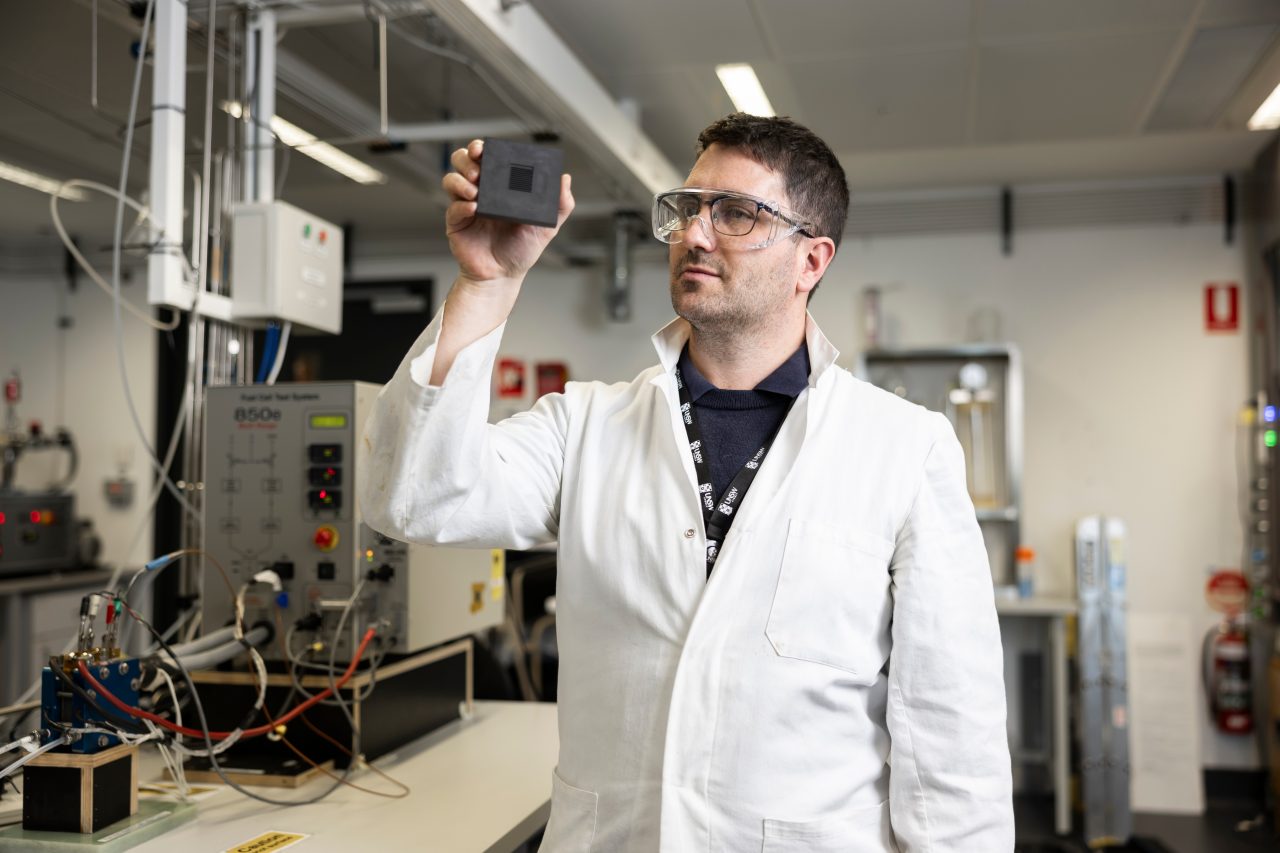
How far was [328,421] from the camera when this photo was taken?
6.78 ft

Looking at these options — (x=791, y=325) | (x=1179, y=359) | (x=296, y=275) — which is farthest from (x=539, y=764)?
(x=1179, y=359)

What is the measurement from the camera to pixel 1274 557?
14.0 ft

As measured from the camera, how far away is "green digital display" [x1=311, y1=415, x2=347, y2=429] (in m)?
2.06

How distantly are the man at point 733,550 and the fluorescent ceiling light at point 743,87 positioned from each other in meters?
2.22

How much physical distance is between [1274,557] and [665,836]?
13.1 ft

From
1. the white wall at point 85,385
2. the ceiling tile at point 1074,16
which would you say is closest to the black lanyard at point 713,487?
the ceiling tile at point 1074,16

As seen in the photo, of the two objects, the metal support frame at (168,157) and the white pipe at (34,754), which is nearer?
the white pipe at (34,754)

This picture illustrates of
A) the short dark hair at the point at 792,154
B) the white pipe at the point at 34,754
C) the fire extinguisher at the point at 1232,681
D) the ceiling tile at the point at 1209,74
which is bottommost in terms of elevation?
the fire extinguisher at the point at 1232,681

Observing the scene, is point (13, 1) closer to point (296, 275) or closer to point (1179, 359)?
point (296, 275)

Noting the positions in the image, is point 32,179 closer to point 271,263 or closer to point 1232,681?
point 271,263

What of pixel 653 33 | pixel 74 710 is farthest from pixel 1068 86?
pixel 74 710

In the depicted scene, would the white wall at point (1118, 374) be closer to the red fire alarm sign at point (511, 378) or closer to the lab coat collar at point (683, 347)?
the red fire alarm sign at point (511, 378)

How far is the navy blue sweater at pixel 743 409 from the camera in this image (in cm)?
145

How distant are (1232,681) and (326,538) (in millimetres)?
4094
